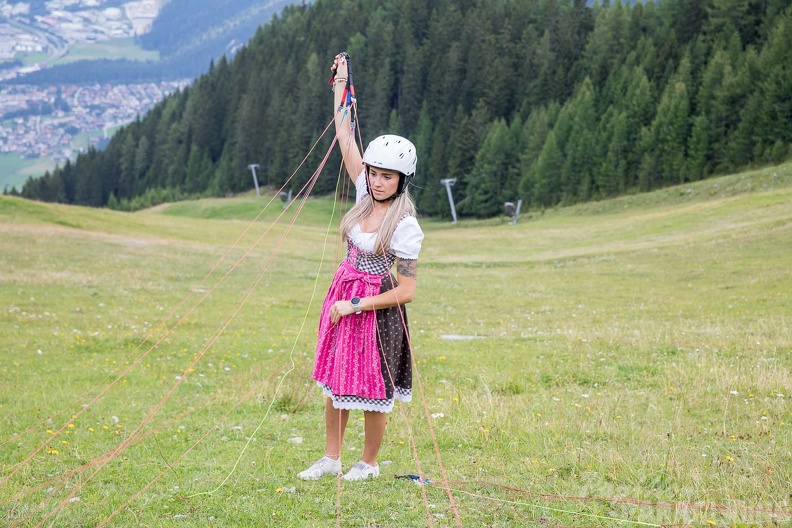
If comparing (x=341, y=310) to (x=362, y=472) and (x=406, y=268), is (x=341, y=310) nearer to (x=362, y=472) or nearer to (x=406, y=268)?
(x=406, y=268)

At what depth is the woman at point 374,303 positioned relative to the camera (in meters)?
6.41

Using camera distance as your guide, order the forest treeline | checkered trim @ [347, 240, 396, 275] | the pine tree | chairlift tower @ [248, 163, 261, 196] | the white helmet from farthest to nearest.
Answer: chairlift tower @ [248, 163, 261, 196] → the pine tree → the forest treeline → checkered trim @ [347, 240, 396, 275] → the white helmet

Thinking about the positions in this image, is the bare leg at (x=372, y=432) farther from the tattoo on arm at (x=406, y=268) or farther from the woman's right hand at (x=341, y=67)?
the woman's right hand at (x=341, y=67)

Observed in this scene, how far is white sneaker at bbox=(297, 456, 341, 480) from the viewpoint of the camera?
6.79m

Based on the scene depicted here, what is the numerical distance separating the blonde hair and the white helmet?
0.59 ft

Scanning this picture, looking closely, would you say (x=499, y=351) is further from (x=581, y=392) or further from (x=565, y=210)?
(x=565, y=210)

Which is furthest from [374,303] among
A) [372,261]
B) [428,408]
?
[428,408]

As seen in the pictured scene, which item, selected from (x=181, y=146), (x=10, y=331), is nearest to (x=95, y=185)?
(x=181, y=146)

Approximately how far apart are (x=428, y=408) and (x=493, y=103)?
108 metres

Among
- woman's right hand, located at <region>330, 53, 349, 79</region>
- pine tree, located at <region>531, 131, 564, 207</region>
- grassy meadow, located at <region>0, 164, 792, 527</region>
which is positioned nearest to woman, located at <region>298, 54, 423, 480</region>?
grassy meadow, located at <region>0, 164, 792, 527</region>

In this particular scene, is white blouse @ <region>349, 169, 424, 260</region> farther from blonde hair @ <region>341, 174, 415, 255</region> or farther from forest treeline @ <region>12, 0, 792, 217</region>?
forest treeline @ <region>12, 0, 792, 217</region>

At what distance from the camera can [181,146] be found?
155 meters

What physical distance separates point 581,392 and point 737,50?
86.4m

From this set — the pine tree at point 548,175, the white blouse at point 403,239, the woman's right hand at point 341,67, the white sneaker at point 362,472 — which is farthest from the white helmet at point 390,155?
the pine tree at point 548,175
